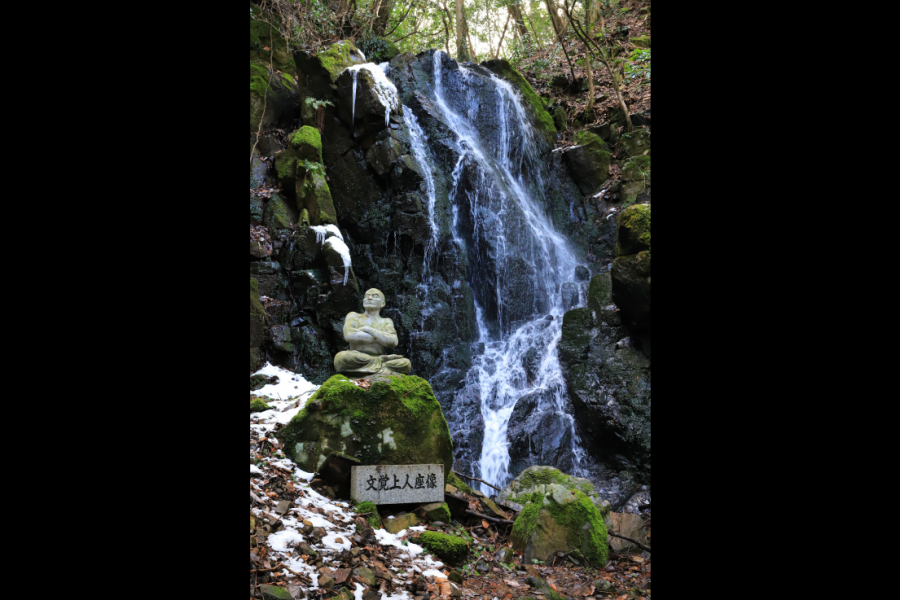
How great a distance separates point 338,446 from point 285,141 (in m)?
9.03

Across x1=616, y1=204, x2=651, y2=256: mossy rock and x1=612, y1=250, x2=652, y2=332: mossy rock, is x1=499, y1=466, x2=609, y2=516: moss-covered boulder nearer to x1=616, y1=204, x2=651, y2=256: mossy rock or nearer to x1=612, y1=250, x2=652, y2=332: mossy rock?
x1=612, y1=250, x2=652, y2=332: mossy rock

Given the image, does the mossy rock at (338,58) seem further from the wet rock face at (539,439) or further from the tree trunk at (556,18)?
the wet rock face at (539,439)

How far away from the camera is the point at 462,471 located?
29.9ft

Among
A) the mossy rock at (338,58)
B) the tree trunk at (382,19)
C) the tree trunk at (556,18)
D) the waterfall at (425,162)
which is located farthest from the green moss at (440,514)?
the tree trunk at (382,19)

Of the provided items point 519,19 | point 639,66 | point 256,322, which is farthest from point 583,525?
point 519,19

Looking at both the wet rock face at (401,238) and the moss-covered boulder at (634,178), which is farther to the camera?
the moss-covered boulder at (634,178)

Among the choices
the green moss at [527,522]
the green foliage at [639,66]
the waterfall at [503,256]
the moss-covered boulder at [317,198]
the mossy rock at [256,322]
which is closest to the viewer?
the green moss at [527,522]

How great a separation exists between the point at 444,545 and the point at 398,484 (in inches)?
30.9

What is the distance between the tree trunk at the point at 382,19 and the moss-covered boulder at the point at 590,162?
235 inches

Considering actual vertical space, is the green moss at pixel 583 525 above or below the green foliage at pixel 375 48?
below

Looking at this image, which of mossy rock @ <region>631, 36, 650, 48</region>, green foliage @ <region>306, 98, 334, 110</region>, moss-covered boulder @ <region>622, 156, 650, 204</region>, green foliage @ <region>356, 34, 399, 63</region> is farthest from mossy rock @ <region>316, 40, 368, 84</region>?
mossy rock @ <region>631, 36, 650, 48</region>

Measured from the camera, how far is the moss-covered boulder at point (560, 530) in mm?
5191

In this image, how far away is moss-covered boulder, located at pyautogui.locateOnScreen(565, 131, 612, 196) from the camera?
13977 mm
